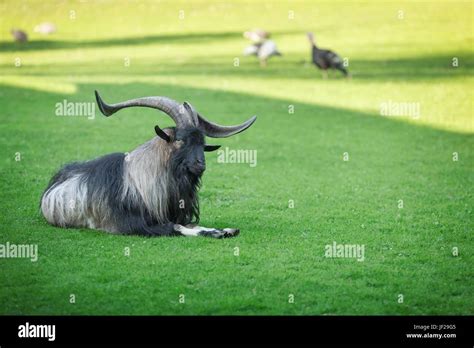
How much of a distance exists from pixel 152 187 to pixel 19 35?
29.5 m

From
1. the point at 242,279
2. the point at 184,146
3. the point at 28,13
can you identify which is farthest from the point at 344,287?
the point at 28,13

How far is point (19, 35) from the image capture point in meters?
40.0

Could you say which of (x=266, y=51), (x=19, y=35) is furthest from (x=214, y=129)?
(x=19, y=35)

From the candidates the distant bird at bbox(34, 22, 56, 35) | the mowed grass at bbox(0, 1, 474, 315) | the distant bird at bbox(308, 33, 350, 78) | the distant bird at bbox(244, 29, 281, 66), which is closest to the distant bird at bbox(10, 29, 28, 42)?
the mowed grass at bbox(0, 1, 474, 315)

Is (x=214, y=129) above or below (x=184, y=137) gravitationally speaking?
above

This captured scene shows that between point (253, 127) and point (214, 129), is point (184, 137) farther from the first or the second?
point (253, 127)

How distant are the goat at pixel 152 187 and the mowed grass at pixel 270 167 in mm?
329

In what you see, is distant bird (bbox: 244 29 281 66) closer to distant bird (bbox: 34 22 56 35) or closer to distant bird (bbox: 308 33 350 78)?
distant bird (bbox: 308 33 350 78)

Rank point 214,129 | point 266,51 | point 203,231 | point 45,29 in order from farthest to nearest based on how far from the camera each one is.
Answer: point 45,29, point 266,51, point 214,129, point 203,231

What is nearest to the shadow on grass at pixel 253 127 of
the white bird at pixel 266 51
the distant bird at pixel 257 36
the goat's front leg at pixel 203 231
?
the white bird at pixel 266 51

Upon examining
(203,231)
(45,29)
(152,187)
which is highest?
(45,29)

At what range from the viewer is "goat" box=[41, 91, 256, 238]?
12.6 meters

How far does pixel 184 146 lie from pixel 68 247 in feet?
7.47

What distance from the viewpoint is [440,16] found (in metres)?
47.2
